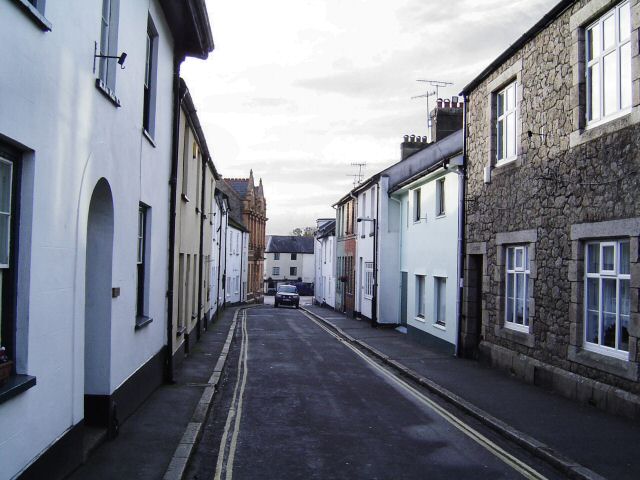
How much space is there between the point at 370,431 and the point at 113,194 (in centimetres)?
507

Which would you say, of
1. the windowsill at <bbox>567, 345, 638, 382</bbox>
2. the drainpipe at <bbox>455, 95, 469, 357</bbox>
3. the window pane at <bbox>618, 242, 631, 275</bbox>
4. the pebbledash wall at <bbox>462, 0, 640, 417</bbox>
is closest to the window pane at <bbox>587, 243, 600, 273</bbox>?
the pebbledash wall at <bbox>462, 0, 640, 417</bbox>

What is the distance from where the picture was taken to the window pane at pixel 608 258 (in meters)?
10.2

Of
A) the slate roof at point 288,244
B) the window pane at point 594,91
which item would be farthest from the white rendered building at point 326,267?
the slate roof at point 288,244

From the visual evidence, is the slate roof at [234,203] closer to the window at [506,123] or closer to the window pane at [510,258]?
the window at [506,123]

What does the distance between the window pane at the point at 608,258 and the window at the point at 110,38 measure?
826cm

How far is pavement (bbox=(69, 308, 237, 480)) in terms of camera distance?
6.73 meters

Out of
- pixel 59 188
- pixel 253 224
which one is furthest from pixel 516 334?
pixel 253 224

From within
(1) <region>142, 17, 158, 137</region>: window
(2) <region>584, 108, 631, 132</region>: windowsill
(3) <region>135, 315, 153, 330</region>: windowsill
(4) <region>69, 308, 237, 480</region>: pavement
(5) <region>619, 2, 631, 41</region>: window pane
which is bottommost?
(4) <region>69, 308, 237, 480</region>: pavement

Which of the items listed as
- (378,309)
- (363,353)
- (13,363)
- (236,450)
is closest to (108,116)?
(13,363)

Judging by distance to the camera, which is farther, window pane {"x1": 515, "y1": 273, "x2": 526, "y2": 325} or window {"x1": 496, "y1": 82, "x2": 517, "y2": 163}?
window {"x1": 496, "y1": 82, "x2": 517, "y2": 163}

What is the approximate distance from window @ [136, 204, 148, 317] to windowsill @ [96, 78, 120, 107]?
9.97 ft

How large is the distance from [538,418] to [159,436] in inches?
231

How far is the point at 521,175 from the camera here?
13508mm

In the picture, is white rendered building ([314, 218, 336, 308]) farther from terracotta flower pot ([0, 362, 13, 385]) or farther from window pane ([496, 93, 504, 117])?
terracotta flower pot ([0, 362, 13, 385])
